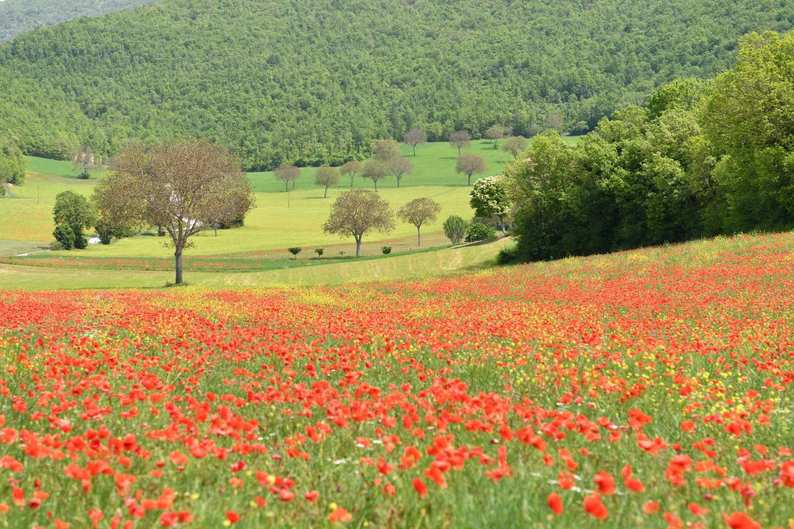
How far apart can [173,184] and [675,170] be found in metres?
40.6

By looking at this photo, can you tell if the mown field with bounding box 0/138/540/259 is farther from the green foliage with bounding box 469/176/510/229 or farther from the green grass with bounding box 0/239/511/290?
the green grass with bounding box 0/239/511/290

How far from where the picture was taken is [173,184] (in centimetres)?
6259

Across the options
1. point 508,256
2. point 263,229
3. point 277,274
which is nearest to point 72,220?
point 263,229

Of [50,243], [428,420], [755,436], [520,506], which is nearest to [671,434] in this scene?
[755,436]

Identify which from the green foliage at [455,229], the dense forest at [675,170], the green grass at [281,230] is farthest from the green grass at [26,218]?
the dense forest at [675,170]

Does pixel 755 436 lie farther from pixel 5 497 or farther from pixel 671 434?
pixel 5 497

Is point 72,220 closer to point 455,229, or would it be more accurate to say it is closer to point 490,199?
point 455,229

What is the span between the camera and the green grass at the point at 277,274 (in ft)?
225

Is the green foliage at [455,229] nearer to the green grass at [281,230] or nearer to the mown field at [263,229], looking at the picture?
the mown field at [263,229]

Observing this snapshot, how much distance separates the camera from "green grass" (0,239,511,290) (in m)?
68.6

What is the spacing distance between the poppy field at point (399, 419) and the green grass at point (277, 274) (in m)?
51.8

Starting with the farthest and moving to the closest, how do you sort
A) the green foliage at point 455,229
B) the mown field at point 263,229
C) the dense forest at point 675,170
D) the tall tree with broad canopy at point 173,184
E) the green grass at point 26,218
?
1. the green grass at point 26,218
2. the green foliage at point 455,229
3. the mown field at point 263,229
4. the tall tree with broad canopy at point 173,184
5. the dense forest at point 675,170

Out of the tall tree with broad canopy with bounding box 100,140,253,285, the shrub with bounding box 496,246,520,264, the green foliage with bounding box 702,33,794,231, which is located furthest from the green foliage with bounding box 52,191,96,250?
the green foliage with bounding box 702,33,794,231

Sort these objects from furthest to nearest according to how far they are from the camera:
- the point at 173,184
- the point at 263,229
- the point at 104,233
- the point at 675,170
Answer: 1. the point at 263,229
2. the point at 104,233
3. the point at 173,184
4. the point at 675,170
